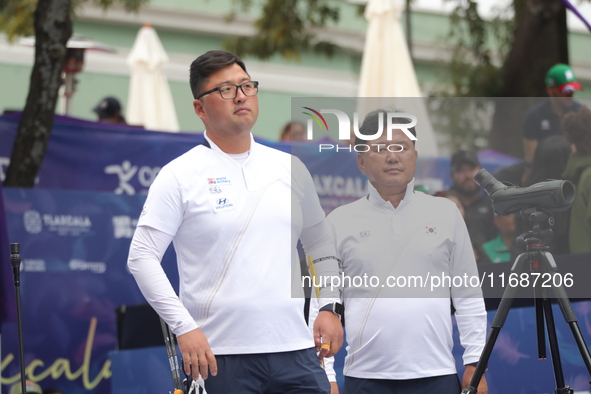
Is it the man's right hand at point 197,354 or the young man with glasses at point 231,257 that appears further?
the young man with glasses at point 231,257

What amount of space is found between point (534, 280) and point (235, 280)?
1460mm

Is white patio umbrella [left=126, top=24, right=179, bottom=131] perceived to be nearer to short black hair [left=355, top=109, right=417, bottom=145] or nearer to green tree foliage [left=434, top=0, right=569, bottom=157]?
green tree foliage [left=434, top=0, right=569, bottom=157]

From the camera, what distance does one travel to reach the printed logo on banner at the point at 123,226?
7.33 m

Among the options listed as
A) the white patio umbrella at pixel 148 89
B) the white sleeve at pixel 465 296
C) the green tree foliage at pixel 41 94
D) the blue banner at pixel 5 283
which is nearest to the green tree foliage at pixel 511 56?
the green tree foliage at pixel 41 94

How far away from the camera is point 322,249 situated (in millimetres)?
4316

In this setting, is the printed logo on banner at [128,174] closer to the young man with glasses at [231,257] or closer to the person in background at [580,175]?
the person in background at [580,175]

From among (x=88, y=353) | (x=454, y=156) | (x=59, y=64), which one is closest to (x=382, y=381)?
(x=454, y=156)

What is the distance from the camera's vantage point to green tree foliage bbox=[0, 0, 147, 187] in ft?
23.5

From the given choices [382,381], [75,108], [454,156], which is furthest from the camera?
[75,108]

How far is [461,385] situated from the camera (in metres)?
4.54

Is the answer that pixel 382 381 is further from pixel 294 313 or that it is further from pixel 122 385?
pixel 122 385

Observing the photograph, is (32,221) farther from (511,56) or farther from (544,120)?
(511,56)

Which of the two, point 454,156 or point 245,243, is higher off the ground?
point 454,156

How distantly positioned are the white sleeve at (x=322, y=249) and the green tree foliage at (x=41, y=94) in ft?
11.4
